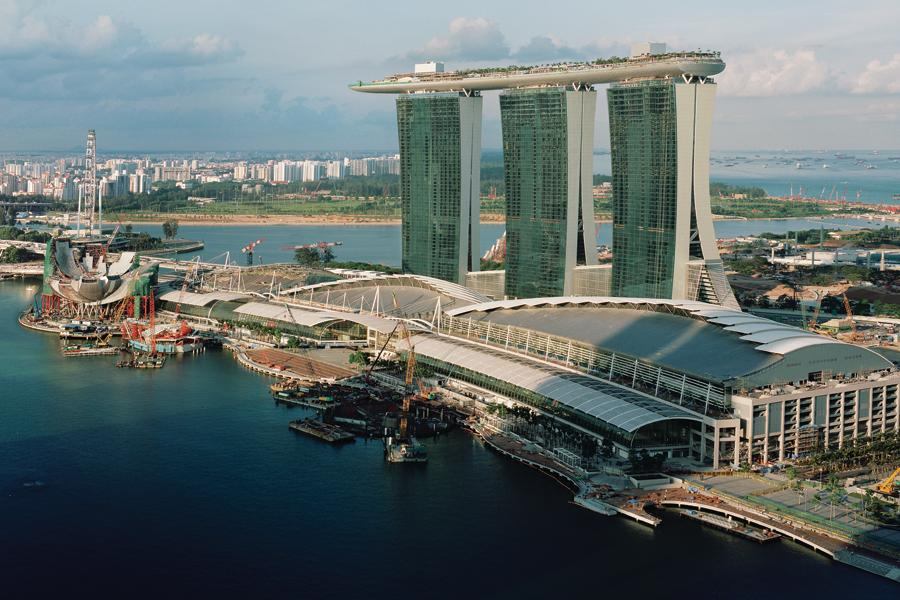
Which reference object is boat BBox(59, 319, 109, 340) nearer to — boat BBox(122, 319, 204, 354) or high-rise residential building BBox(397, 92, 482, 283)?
boat BBox(122, 319, 204, 354)

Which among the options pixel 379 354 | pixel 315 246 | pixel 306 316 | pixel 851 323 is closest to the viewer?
pixel 379 354

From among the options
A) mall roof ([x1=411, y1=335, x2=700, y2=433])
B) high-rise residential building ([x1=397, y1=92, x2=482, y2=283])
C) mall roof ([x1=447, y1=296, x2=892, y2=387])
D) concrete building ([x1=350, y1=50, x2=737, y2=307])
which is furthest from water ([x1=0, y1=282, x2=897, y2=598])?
high-rise residential building ([x1=397, y1=92, x2=482, y2=283])

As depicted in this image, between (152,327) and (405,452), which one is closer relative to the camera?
(405,452)

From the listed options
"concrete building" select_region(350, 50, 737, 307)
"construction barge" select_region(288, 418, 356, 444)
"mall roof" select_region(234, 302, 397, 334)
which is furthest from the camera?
"mall roof" select_region(234, 302, 397, 334)

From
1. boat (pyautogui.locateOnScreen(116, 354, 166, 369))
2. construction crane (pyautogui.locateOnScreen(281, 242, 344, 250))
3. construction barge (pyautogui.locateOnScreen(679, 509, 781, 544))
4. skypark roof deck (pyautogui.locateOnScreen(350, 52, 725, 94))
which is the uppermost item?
skypark roof deck (pyautogui.locateOnScreen(350, 52, 725, 94))

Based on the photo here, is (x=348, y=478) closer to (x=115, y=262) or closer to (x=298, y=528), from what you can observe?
(x=298, y=528)

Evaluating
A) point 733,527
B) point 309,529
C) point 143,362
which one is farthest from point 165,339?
point 733,527

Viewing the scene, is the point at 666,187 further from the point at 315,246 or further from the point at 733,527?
the point at 315,246
